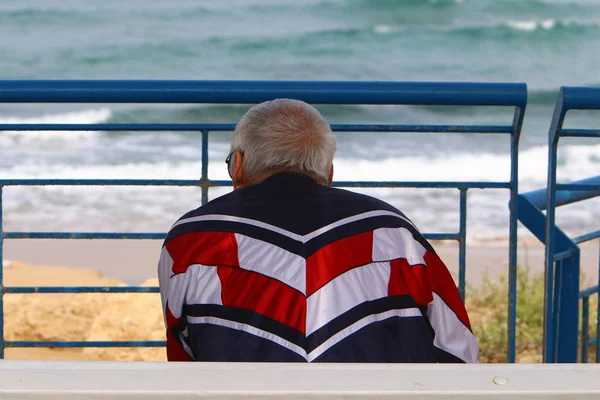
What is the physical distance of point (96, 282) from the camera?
24.9 feet

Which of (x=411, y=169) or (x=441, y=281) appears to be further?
(x=411, y=169)

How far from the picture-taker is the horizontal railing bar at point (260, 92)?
2.38m

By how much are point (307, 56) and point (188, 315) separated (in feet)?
53.3

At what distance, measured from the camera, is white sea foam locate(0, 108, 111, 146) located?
45.8ft

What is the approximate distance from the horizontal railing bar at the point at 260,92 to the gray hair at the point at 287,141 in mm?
479

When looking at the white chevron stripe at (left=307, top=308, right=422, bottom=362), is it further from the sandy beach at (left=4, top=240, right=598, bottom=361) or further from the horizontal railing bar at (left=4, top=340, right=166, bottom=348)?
the sandy beach at (left=4, top=240, right=598, bottom=361)

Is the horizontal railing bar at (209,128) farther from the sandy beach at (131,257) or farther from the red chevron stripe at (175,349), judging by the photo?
the sandy beach at (131,257)

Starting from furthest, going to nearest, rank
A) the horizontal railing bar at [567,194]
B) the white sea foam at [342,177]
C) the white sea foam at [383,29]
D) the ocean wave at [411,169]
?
1. the white sea foam at [383,29]
2. the ocean wave at [411,169]
3. the white sea foam at [342,177]
4. the horizontal railing bar at [567,194]

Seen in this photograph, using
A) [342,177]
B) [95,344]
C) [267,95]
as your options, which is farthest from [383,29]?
[95,344]

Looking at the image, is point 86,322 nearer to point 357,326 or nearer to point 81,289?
point 81,289

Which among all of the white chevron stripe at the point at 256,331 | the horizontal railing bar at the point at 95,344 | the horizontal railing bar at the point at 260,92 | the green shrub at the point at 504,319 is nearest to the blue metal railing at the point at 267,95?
the horizontal railing bar at the point at 260,92

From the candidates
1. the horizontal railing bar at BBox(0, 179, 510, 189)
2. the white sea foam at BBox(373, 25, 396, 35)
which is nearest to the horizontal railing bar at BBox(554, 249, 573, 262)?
the horizontal railing bar at BBox(0, 179, 510, 189)

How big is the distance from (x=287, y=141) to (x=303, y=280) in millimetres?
400

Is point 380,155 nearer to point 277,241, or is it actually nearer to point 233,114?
point 233,114
